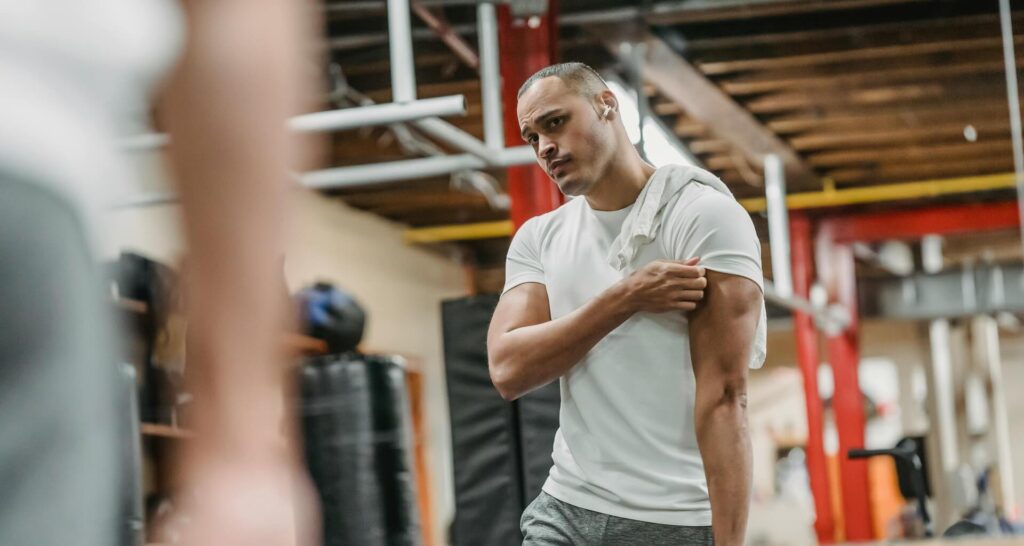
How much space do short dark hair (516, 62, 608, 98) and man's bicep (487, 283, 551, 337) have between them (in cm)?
37

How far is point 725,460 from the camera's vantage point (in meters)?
2.10

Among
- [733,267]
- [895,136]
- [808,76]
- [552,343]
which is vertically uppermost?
[808,76]

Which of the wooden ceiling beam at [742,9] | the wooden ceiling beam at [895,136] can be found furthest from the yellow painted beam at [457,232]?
the wooden ceiling beam at [742,9]

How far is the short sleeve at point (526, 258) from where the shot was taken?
2.39 m

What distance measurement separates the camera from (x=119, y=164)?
538 mm

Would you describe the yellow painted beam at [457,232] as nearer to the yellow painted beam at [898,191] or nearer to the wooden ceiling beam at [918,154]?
the yellow painted beam at [898,191]

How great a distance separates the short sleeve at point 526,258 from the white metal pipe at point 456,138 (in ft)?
3.05

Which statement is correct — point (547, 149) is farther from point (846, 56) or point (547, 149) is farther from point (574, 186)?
point (846, 56)

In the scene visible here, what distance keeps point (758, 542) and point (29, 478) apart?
251 inches

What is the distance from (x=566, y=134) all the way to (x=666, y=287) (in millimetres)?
391

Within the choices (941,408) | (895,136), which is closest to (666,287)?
(895,136)

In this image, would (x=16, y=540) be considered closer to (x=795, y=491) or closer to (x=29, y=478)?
(x=29, y=478)

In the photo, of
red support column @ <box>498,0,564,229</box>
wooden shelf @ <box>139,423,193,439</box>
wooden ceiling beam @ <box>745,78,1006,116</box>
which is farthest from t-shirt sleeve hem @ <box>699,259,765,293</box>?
wooden ceiling beam @ <box>745,78,1006,116</box>

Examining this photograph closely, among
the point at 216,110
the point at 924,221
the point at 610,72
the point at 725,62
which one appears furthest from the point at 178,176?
the point at 924,221
